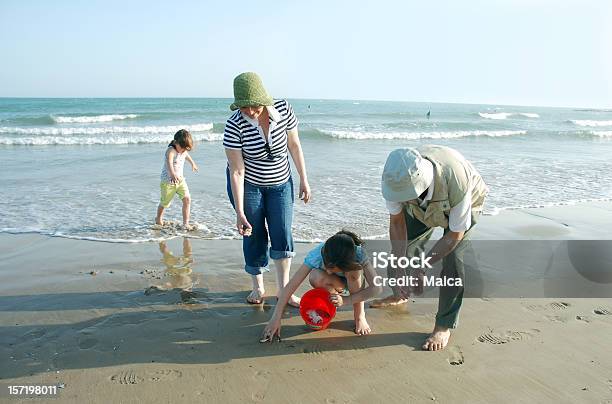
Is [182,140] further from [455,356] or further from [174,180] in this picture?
[455,356]

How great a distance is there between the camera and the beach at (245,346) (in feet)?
8.71

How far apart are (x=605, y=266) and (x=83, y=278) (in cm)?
505

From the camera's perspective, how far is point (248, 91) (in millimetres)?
3096

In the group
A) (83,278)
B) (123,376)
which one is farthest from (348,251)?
(83,278)

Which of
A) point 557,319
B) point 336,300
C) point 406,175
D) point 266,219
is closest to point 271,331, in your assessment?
point 336,300

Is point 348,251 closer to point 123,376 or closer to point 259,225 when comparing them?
point 259,225

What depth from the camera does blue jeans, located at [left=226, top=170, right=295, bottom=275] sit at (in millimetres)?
3557

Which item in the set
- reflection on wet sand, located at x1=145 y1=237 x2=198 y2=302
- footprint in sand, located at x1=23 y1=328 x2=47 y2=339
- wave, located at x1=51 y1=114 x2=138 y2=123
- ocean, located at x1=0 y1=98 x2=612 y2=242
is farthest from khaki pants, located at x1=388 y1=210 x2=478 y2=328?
wave, located at x1=51 y1=114 x2=138 y2=123

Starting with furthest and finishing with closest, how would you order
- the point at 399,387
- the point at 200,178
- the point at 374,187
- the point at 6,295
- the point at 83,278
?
the point at 200,178
the point at 374,187
the point at 83,278
the point at 6,295
the point at 399,387

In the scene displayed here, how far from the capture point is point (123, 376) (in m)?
2.77

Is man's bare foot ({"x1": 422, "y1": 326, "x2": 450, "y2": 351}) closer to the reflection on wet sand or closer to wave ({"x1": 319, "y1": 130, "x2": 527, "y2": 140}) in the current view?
the reflection on wet sand

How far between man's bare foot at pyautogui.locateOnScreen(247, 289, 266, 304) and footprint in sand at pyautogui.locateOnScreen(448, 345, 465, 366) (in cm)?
155

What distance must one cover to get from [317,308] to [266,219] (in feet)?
2.82

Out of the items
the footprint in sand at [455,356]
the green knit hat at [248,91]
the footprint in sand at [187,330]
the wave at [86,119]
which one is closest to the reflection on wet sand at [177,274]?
the footprint in sand at [187,330]
